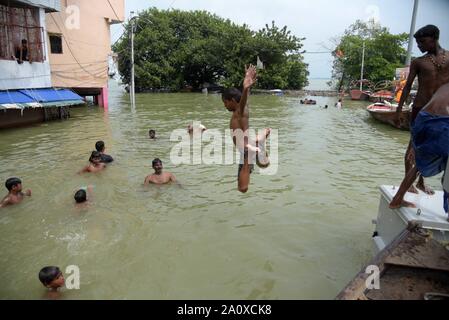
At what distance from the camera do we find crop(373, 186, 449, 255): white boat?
165 inches

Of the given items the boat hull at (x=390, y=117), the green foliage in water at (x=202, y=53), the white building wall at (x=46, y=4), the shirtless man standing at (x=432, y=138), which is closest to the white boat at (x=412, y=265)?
the shirtless man standing at (x=432, y=138)

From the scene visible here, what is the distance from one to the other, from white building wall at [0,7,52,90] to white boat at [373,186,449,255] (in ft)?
54.4

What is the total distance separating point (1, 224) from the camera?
7.06 metres

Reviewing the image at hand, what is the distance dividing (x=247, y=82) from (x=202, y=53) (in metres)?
47.6

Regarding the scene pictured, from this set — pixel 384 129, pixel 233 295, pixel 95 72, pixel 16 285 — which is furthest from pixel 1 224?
pixel 95 72

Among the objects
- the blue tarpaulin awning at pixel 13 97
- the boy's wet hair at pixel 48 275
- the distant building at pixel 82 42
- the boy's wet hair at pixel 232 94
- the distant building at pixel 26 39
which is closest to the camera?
the boy's wet hair at pixel 48 275

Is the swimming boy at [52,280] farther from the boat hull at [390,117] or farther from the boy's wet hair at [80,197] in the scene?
the boat hull at [390,117]

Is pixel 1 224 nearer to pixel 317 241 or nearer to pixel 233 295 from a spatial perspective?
pixel 233 295

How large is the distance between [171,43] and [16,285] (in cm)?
4970

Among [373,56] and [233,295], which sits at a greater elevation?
[373,56]

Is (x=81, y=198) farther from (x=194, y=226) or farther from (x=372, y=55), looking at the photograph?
(x=372, y=55)

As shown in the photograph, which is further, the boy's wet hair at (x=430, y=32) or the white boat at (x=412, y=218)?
the boy's wet hair at (x=430, y=32)

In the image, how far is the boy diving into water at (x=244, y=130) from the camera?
4831mm

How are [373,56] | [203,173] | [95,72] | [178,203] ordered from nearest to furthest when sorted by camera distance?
[178,203] < [203,173] < [95,72] < [373,56]
